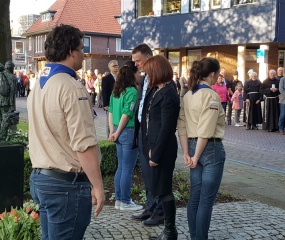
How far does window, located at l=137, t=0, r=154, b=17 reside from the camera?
29188mm

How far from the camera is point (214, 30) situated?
25281 millimetres

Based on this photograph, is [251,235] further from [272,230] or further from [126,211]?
[126,211]

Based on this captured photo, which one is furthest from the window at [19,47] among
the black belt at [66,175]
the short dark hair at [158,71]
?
the black belt at [66,175]

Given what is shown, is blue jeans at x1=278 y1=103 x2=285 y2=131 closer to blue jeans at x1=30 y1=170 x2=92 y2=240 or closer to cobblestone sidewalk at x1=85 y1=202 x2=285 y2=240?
cobblestone sidewalk at x1=85 y1=202 x2=285 y2=240

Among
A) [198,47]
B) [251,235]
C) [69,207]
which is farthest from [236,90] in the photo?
[69,207]

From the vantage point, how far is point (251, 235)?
5230mm

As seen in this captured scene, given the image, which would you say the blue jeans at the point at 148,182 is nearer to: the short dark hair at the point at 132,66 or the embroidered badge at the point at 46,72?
the short dark hair at the point at 132,66

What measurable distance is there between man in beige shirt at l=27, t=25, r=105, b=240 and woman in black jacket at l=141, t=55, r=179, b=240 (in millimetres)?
1651

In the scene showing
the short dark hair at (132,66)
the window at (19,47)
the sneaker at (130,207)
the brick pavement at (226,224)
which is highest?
the window at (19,47)

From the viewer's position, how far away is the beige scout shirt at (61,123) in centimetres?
297

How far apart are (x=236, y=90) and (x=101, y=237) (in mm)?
13911

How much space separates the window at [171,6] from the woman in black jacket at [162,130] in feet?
76.1

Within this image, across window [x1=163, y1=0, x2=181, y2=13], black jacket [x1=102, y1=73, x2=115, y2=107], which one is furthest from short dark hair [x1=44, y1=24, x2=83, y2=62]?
window [x1=163, y1=0, x2=181, y2=13]

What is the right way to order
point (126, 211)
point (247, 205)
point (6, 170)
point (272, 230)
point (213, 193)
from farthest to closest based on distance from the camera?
point (247, 205), point (126, 211), point (272, 230), point (6, 170), point (213, 193)
